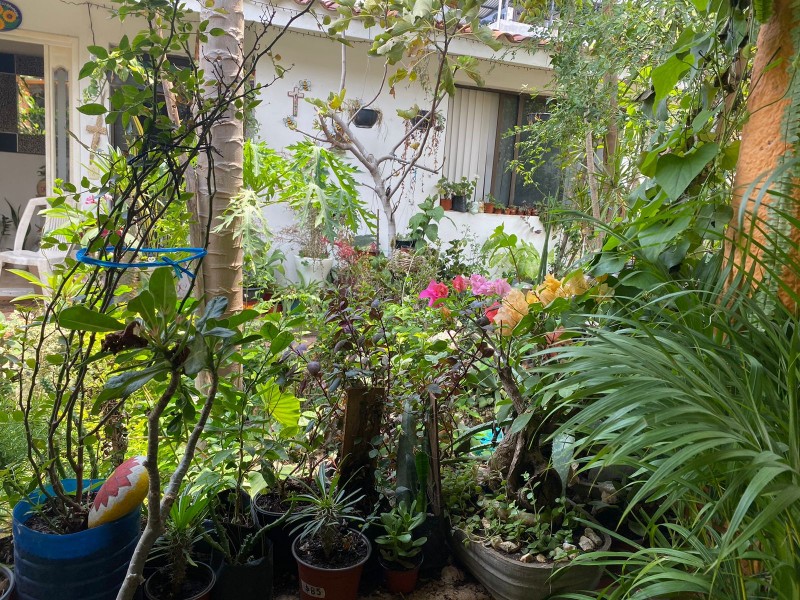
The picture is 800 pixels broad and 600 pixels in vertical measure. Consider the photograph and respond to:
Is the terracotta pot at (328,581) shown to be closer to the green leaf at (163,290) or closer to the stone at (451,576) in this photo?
the stone at (451,576)

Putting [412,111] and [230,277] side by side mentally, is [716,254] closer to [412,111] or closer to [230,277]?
[230,277]

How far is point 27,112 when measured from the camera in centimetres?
595

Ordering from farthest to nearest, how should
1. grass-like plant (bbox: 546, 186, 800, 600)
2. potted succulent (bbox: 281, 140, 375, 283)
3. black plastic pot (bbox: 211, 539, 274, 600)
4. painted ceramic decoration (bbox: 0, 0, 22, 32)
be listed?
painted ceramic decoration (bbox: 0, 0, 22, 32)
potted succulent (bbox: 281, 140, 375, 283)
black plastic pot (bbox: 211, 539, 274, 600)
grass-like plant (bbox: 546, 186, 800, 600)

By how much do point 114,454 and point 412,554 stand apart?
35.7 inches

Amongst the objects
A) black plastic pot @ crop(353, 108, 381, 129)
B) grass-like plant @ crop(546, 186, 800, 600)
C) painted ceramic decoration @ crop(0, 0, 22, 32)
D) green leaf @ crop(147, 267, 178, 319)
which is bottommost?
grass-like plant @ crop(546, 186, 800, 600)

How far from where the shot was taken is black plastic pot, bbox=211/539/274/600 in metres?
1.41

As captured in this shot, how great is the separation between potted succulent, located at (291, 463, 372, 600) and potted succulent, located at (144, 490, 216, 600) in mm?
231

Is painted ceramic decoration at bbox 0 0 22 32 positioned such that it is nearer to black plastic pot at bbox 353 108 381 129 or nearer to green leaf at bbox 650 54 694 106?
black plastic pot at bbox 353 108 381 129

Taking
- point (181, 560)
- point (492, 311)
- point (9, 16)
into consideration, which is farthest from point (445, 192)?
point (181, 560)

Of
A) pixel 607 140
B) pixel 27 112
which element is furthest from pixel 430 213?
pixel 27 112

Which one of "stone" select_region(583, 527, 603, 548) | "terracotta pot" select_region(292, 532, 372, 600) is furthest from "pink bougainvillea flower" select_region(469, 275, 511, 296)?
"terracotta pot" select_region(292, 532, 372, 600)

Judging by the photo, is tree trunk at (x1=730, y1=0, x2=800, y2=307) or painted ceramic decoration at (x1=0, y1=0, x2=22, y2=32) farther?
painted ceramic decoration at (x1=0, y1=0, x2=22, y2=32)

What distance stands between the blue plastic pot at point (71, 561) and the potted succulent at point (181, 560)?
0.09m

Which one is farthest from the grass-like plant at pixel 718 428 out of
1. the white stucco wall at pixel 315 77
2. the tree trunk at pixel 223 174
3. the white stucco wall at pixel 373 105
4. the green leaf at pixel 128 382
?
the white stucco wall at pixel 373 105
